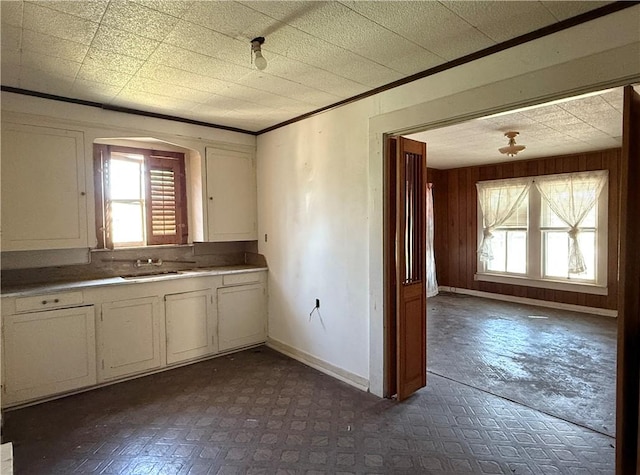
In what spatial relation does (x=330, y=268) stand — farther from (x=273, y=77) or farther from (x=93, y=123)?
(x=93, y=123)

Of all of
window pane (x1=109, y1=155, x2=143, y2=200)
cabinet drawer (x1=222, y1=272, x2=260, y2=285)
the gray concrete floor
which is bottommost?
the gray concrete floor

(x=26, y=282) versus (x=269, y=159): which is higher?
(x=269, y=159)

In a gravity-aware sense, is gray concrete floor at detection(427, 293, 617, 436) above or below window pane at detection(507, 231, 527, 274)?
below

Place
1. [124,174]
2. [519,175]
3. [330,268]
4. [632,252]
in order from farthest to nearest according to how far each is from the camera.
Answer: [519,175] < [124,174] < [330,268] < [632,252]

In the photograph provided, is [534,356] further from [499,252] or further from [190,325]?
[190,325]

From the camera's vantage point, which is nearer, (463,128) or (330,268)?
(330,268)

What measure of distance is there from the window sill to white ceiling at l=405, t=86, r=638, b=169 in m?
2.23

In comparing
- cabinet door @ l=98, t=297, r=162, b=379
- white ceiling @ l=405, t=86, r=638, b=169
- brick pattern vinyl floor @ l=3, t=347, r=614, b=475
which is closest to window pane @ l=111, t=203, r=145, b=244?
cabinet door @ l=98, t=297, r=162, b=379

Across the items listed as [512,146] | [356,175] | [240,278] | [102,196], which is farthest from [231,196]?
[512,146]

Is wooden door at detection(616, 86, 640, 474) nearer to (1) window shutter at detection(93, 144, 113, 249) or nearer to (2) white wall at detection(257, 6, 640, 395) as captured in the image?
(2) white wall at detection(257, 6, 640, 395)

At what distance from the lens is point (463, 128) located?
4.30m

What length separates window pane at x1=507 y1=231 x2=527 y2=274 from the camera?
6.73m

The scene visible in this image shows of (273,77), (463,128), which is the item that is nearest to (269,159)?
(273,77)

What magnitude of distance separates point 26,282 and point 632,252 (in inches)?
181
